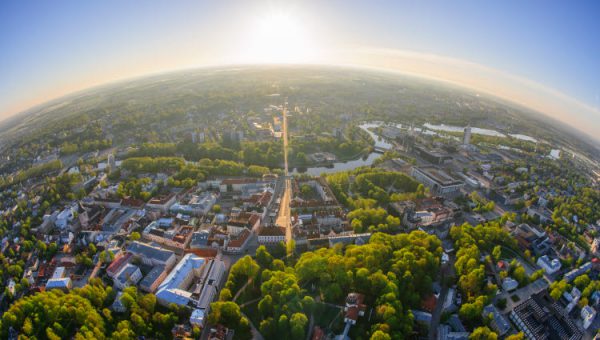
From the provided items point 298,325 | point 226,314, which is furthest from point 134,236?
point 298,325

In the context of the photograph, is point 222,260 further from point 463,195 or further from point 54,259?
point 463,195

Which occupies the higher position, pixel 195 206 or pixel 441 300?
pixel 195 206

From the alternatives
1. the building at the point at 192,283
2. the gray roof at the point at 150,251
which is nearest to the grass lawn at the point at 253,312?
the building at the point at 192,283

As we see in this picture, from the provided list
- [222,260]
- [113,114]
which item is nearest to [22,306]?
[222,260]

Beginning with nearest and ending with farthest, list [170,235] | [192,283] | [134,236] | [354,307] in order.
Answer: [354,307] → [192,283] → [134,236] → [170,235]

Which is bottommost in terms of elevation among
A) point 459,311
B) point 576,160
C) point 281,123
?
point 459,311

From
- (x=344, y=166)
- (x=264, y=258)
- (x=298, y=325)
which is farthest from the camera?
(x=344, y=166)

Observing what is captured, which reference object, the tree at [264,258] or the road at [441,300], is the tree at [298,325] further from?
the road at [441,300]

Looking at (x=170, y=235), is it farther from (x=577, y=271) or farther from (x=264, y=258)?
(x=577, y=271)
